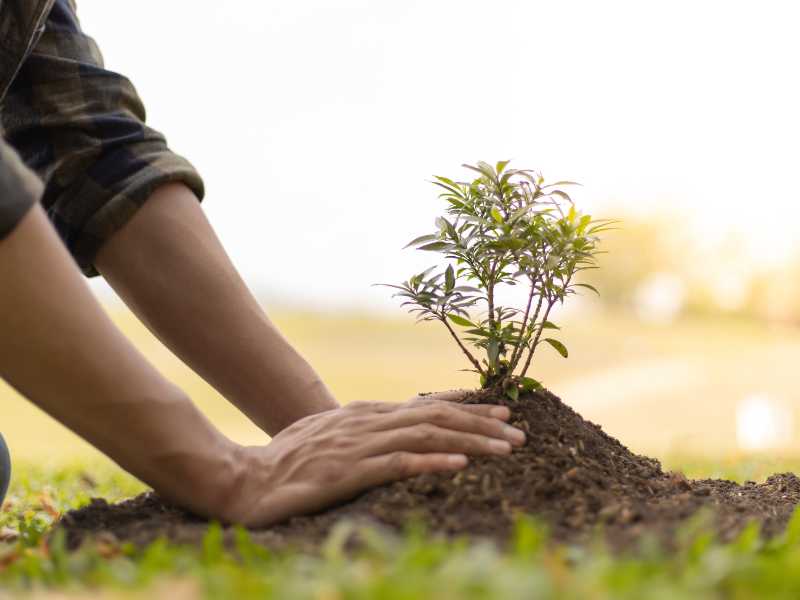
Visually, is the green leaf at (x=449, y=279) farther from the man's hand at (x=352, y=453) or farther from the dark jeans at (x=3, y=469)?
the dark jeans at (x=3, y=469)

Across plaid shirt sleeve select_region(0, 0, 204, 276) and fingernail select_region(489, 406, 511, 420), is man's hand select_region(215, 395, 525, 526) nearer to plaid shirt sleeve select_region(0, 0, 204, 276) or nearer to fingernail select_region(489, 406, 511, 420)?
fingernail select_region(489, 406, 511, 420)

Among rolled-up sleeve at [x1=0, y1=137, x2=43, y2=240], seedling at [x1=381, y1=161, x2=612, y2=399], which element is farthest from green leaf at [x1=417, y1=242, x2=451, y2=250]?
rolled-up sleeve at [x1=0, y1=137, x2=43, y2=240]

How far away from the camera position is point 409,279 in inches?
92.6

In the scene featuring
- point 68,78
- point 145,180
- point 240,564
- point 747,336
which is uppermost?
point 747,336

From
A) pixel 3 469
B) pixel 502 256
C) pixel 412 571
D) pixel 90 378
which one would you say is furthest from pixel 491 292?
pixel 3 469

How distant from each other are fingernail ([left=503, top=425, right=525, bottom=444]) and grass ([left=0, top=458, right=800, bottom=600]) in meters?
0.42

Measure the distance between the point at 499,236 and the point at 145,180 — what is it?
39.7 inches

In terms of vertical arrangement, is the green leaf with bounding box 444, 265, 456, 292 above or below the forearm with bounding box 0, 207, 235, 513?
above

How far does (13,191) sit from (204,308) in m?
0.78

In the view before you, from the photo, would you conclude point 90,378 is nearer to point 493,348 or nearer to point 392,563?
point 392,563

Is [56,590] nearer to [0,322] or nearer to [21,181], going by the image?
[0,322]

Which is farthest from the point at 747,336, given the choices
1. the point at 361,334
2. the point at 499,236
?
the point at 499,236

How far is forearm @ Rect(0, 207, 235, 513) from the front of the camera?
5.74 feet

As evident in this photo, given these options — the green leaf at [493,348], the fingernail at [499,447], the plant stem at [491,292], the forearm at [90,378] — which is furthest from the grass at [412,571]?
the plant stem at [491,292]
